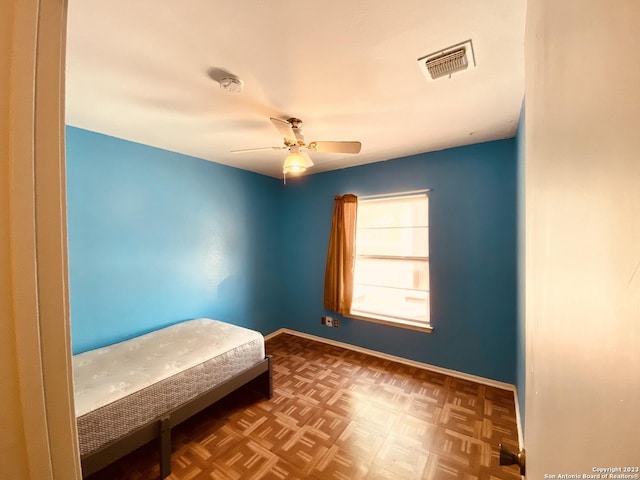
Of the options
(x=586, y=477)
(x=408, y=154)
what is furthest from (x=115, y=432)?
(x=408, y=154)

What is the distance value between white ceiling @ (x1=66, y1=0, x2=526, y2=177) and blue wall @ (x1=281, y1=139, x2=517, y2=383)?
0.41 metres

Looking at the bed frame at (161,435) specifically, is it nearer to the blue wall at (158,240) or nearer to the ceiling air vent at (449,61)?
the blue wall at (158,240)

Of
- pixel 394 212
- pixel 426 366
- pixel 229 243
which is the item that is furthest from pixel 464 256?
pixel 229 243

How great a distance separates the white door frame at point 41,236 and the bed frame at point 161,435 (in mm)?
1458

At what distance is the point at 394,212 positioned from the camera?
325 cm

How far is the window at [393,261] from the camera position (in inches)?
120

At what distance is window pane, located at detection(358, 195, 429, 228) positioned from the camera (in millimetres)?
3029

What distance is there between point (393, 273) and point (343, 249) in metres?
0.71

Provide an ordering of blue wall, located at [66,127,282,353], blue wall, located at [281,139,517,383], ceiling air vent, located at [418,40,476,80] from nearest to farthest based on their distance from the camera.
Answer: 1. ceiling air vent, located at [418,40,476,80]
2. blue wall, located at [66,127,282,353]
3. blue wall, located at [281,139,517,383]

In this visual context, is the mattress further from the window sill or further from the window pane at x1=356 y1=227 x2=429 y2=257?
the window pane at x1=356 y1=227 x2=429 y2=257

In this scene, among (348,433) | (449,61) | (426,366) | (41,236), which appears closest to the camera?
(41,236)

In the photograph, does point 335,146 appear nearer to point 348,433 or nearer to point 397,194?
point 397,194

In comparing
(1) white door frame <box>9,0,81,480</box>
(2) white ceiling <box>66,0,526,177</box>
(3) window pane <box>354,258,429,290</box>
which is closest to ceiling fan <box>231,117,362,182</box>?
(2) white ceiling <box>66,0,526,177</box>

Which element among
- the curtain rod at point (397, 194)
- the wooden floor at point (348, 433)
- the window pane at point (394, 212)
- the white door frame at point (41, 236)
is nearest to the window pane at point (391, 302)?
the wooden floor at point (348, 433)
